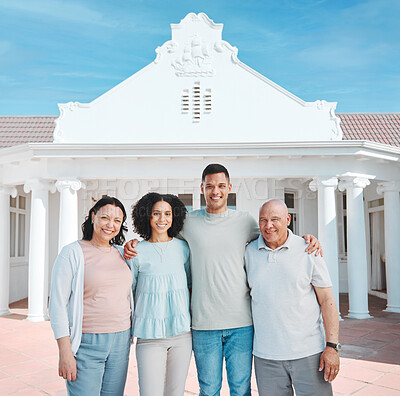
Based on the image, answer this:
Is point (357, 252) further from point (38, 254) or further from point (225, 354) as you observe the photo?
point (38, 254)

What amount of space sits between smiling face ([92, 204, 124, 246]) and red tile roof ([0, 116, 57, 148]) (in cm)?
1079

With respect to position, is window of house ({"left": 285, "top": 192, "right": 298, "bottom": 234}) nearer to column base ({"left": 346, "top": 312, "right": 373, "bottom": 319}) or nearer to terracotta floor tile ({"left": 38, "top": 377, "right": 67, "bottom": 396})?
column base ({"left": 346, "top": 312, "right": 373, "bottom": 319})

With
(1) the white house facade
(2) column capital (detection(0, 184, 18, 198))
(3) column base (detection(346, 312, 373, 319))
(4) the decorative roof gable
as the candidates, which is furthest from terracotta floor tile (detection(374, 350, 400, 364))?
(2) column capital (detection(0, 184, 18, 198))

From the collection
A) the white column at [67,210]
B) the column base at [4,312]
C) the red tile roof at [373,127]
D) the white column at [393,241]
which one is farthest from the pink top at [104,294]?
the red tile roof at [373,127]

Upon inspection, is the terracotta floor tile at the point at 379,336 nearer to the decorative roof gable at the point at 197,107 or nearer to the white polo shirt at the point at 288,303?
the decorative roof gable at the point at 197,107

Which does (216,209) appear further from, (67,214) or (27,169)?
(27,169)

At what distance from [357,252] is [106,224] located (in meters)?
7.02

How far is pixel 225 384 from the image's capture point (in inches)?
181

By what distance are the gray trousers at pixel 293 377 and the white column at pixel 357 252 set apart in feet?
20.7

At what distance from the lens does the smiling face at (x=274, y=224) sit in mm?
2516

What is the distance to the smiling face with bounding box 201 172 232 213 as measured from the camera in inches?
108

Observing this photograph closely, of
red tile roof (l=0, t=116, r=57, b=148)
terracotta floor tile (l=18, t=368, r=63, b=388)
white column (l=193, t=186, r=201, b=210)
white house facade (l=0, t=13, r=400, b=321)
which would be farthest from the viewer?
red tile roof (l=0, t=116, r=57, b=148)

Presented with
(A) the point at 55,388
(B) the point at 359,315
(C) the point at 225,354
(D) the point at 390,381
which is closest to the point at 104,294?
(C) the point at 225,354

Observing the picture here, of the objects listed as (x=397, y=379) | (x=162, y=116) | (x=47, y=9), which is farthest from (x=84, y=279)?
(x=47, y=9)
